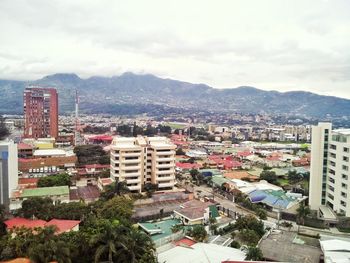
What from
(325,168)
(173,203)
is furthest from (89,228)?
(325,168)

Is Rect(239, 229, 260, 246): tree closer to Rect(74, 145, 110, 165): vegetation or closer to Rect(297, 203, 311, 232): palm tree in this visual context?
Rect(297, 203, 311, 232): palm tree

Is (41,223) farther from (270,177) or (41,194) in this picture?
(270,177)

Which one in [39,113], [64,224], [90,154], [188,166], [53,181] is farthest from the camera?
[39,113]

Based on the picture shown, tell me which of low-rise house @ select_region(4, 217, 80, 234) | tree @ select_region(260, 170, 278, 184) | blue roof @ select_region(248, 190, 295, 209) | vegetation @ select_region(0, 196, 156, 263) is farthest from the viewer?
tree @ select_region(260, 170, 278, 184)

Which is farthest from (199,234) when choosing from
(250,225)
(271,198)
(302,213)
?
(271,198)

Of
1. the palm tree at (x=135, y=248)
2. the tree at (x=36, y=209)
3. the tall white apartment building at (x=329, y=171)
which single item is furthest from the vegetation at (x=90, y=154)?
the palm tree at (x=135, y=248)

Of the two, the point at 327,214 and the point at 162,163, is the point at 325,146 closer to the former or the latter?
the point at 327,214

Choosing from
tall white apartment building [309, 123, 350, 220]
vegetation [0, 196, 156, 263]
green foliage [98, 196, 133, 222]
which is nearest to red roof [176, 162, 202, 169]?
tall white apartment building [309, 123, 350, 220]
